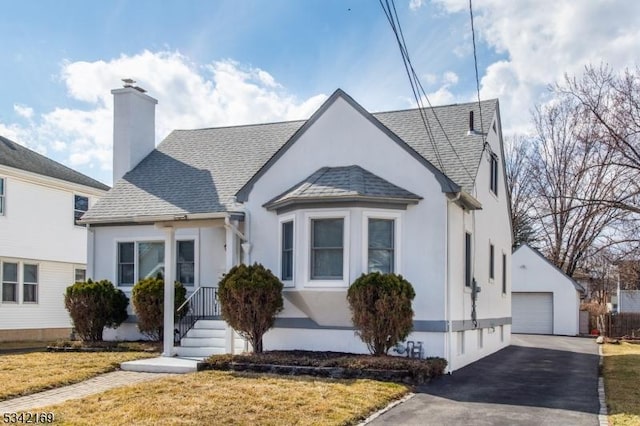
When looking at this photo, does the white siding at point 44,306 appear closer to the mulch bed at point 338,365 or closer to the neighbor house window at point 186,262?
the neighbor house window at point 186,262

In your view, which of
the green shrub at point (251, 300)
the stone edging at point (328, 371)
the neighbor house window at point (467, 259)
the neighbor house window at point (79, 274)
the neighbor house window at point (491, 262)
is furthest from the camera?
the neighbor house window at point (79, 274)

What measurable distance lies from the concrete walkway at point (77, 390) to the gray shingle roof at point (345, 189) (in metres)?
4.52

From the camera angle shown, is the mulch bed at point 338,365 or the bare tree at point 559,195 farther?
the bare tree at point 559,195

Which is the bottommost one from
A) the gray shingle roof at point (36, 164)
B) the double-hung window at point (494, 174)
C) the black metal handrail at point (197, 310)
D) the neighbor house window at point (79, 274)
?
the black metal handrail at point (197, 310)

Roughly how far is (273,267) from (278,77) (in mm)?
4188

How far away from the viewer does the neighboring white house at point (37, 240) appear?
22969mm

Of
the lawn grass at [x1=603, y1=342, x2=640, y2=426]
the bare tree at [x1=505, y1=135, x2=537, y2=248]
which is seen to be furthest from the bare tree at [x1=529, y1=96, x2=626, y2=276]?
the lawn grass at [x1=603, y1=342, x2=640, y2=426]

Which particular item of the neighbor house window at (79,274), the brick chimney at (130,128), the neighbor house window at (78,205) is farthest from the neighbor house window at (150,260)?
the neighbor house window at (79,274)

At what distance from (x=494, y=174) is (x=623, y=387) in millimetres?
8777

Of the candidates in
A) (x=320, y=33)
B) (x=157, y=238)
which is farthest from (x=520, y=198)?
(x=320, y=33)

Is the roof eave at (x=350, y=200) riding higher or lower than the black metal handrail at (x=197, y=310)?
higher

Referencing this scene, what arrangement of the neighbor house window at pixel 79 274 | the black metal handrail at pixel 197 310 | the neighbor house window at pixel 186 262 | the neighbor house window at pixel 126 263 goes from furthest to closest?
the neighbor house window at pixel 79 274
the neighbor house window at pixel 126 263
the neighbor house window at pixel 186 262
the black metal handrail at pixel 197 310

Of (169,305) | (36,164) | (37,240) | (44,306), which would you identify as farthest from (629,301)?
(36,164)

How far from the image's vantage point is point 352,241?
13.7 meters
